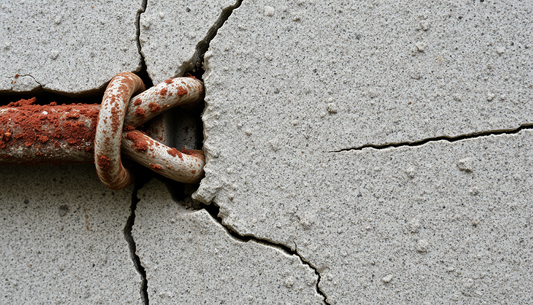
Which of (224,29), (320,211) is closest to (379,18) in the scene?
(224,29)

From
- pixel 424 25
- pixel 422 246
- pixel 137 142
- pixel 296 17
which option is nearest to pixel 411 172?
pixel 422 246

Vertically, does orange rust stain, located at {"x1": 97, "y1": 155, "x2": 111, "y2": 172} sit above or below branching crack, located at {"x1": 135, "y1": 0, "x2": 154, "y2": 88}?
below

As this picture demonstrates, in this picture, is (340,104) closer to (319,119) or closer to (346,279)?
(319,119)

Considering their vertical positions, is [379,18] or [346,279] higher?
[379,18]

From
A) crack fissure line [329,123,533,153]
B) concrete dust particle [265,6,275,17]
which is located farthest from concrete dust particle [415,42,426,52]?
concrete dust particle [265,6,275,17]

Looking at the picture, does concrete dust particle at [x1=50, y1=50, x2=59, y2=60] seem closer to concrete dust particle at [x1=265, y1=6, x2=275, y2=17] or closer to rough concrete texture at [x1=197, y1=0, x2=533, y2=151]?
rough concrete texture at [x1=197, y1=0, x2=533, y2=151]
